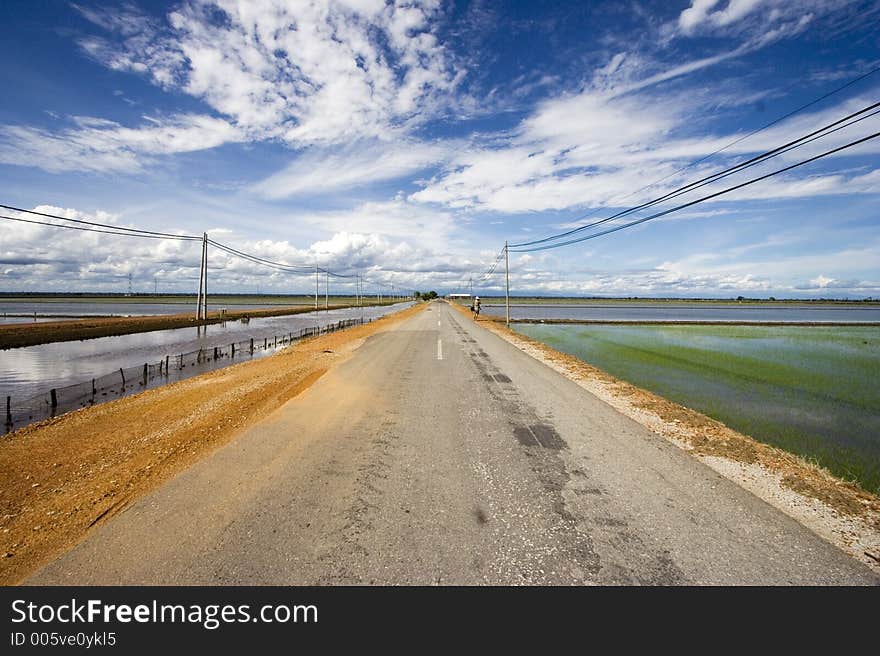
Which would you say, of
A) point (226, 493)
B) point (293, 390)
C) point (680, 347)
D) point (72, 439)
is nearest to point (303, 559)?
point (226, 493)

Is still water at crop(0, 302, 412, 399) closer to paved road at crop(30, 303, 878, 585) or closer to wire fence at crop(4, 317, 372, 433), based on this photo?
wire fence at crop(4, 317, 372, 433)

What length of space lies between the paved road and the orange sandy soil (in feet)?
1.51

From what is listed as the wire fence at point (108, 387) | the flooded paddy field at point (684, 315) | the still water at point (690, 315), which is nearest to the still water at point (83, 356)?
the wire fence at point (108, 387)

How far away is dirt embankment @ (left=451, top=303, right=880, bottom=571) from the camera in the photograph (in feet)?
15.9

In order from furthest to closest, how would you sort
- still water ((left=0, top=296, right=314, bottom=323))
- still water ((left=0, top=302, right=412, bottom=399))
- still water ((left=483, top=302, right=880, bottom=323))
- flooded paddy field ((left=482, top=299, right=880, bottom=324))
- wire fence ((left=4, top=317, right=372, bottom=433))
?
still water ((left=483, top=302, right=880, bottom=323)) < flooded paddy field ((left=482, top=299, right=880, bottom=324)) < still water ((left=0, top=296, right=314, bottom=323)) < still water ((left=0, top=302, right=412, bottom=399)) < wire fence ((left=4, top=317, right=372, bottom=433))

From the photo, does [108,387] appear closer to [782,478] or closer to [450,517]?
[450,517]

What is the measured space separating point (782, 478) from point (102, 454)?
40.0ft

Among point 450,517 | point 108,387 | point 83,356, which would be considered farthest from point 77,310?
point 450,517

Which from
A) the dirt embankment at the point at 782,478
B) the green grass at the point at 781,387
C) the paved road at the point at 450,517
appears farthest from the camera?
the green grass at the point at 781,387

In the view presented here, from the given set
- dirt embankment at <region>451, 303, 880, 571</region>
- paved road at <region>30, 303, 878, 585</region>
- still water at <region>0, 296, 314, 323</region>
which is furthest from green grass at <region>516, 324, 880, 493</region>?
still water at <region>0, 296, 314, 323</region>

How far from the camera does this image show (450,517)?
5.07 metres

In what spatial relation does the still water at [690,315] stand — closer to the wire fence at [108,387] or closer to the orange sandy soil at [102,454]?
the wire fence at [108,387]

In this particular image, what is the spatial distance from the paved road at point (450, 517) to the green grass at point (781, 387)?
452 cm

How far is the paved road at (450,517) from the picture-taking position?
404cm
